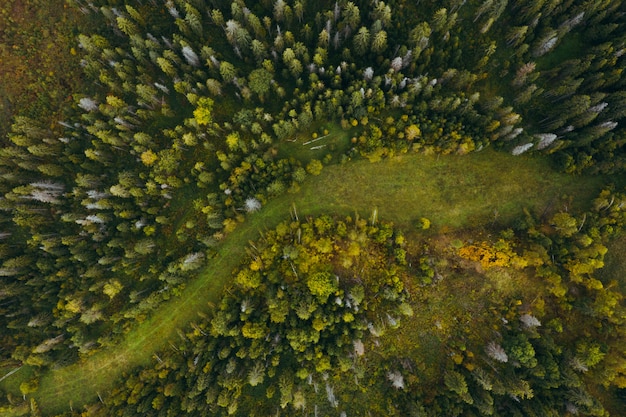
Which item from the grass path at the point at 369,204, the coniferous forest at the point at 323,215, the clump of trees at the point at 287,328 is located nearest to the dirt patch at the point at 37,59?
the coniferous forest at the point at 323,215

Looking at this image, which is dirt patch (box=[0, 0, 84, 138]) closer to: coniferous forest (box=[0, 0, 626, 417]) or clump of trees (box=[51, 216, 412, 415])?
coniferous forest (box=[0, 0, 626, 417])

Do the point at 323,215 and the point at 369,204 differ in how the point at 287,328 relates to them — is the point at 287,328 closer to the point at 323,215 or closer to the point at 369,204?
the point at 323,215

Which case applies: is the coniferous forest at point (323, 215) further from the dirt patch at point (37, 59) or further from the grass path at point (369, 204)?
the dirt patch at point (37, 59)

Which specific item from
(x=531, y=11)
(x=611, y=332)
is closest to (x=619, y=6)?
(x=531, y=11)

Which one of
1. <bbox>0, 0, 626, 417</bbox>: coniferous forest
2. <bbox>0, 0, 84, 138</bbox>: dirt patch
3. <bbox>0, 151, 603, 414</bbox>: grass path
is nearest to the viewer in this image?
<bbox>0, 0, 626, 417</bbox>: coniferous forest

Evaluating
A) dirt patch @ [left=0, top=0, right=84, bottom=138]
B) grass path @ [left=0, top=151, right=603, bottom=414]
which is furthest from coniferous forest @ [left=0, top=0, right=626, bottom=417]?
dirt patch @ [left=0, top=0, right=84, bottom=138]

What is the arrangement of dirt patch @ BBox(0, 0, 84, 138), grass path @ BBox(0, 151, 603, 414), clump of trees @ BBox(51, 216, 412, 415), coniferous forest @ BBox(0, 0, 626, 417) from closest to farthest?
clump of trees @ BBox(51, 216, 412, 415) < coniferous forest @ BBox(0, 0, 626, 417) < grass path @ BBox(0, 151, 603, 414) < dirt patch @ BBox(0, 0, 84, 138)

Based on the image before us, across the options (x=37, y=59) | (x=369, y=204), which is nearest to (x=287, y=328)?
(x=369, y=204)
